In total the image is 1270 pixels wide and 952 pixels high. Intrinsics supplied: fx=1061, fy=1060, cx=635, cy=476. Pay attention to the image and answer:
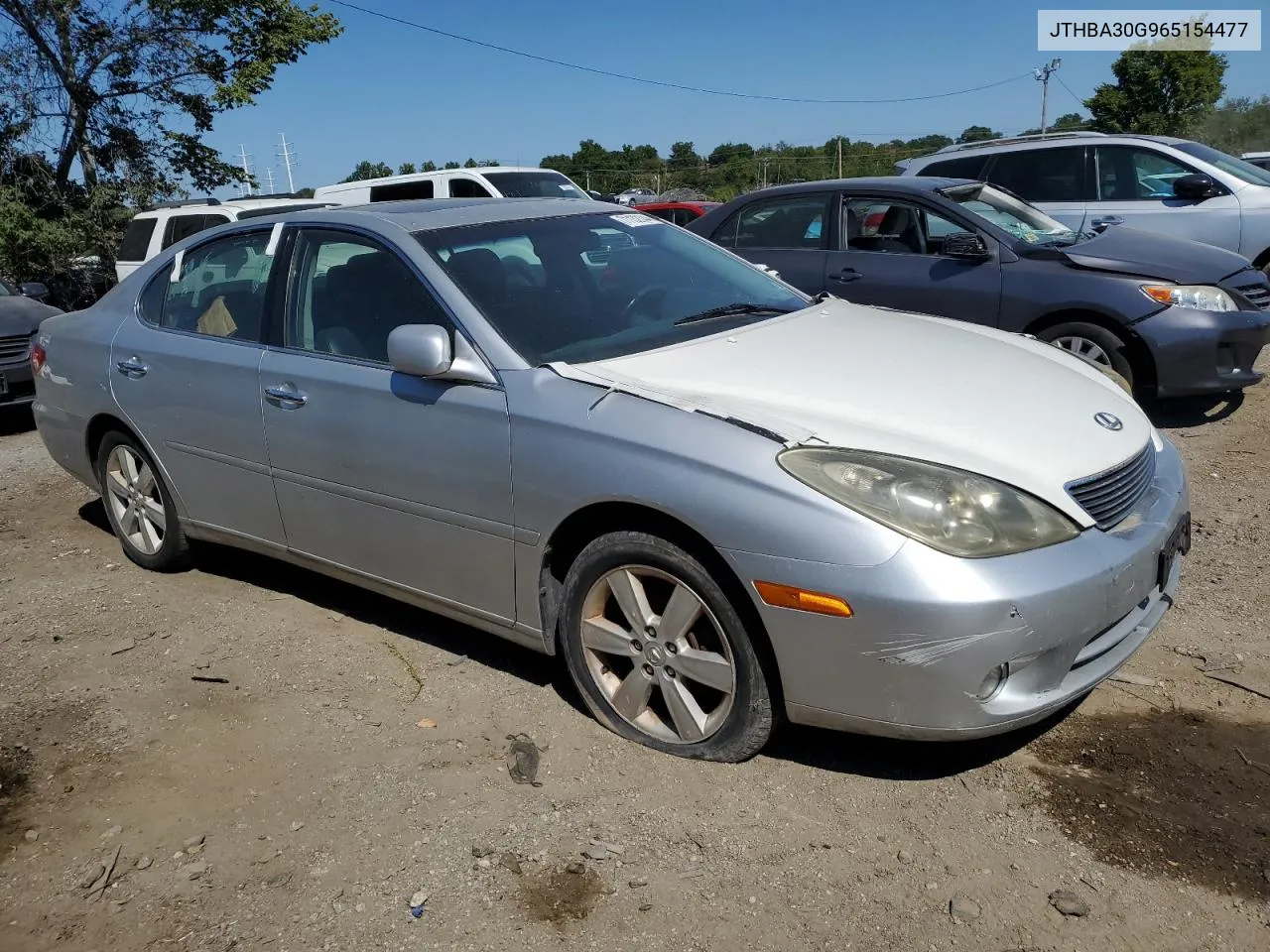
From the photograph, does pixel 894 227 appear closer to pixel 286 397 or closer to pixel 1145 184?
pixel 1145 184

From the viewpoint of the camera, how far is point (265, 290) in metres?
4.27

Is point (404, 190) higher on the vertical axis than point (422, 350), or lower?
higher

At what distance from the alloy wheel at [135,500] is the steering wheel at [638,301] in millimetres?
2455

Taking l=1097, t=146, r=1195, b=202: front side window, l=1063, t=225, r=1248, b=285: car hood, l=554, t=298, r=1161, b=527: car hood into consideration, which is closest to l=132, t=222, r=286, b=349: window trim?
l=554, t=298, r=1161, b=527: car hood

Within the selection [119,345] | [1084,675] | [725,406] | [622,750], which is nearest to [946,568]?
[1084,675]

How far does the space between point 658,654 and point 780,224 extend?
5178 mm

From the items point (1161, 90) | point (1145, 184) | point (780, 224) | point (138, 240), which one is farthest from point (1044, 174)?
point (1161, 90)

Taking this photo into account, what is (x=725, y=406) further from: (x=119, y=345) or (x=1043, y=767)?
(x=119, y=345)

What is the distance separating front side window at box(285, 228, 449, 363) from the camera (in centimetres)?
378

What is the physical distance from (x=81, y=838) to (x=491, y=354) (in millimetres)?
1889

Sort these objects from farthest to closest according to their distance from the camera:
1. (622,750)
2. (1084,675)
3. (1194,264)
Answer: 1. (1194,264)
2. (622,750)
3. (1084,675)

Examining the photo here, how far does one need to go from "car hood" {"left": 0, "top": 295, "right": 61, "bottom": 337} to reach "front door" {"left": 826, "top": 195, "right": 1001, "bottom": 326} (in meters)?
6.49

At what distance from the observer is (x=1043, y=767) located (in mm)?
3133

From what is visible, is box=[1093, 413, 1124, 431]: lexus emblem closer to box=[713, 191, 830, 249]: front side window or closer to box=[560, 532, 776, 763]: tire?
box=[560, 532, 776, 763]: tire
